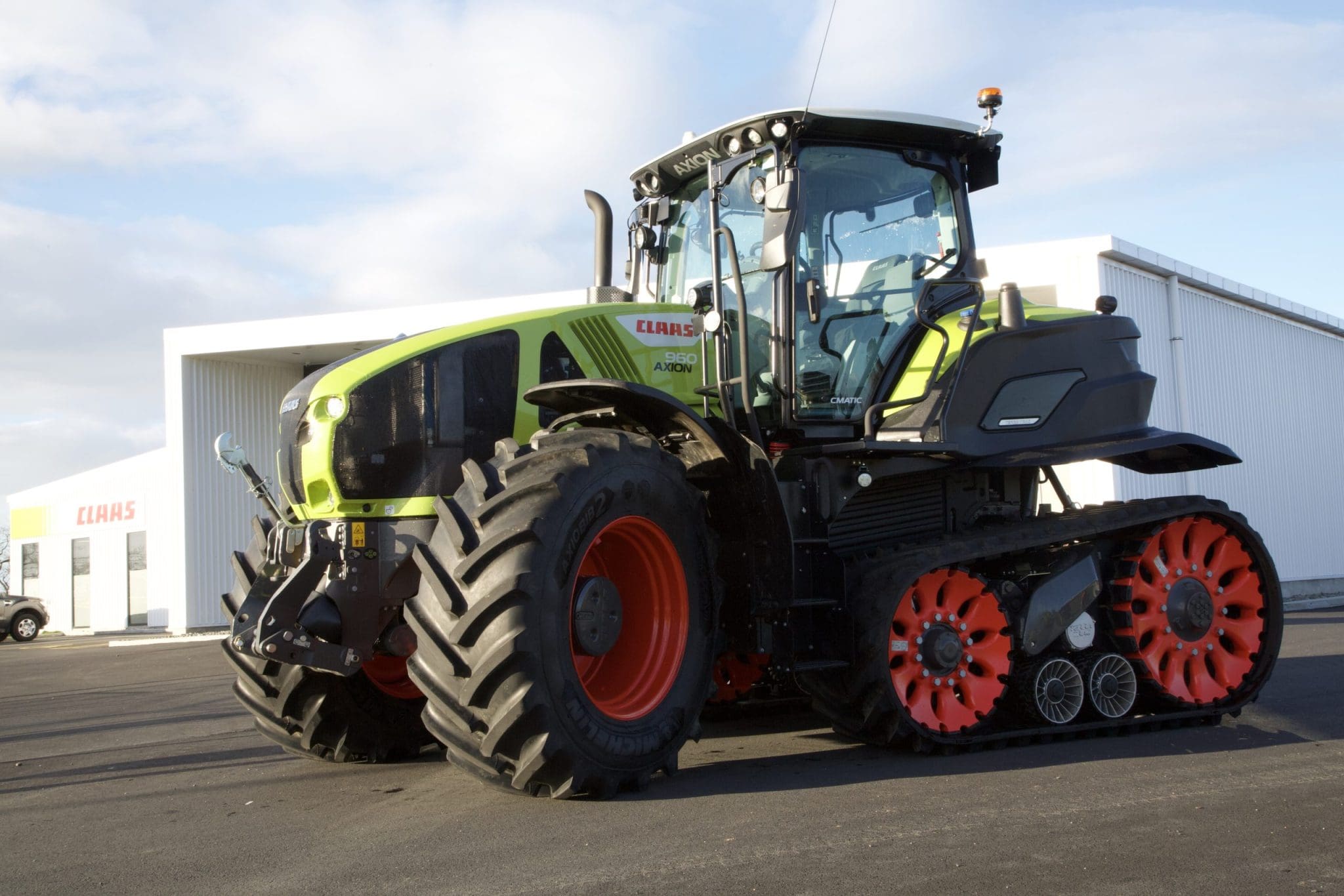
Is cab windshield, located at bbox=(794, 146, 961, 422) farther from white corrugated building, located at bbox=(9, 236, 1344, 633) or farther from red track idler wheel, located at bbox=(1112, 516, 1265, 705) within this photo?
white corrugated building, located at bbox=(9, 236, 1344, 633)

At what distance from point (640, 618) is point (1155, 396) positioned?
14720 millimetres

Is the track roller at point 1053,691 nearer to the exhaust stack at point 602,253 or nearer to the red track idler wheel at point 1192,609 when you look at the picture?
the red track idler wheel at point 1192,609

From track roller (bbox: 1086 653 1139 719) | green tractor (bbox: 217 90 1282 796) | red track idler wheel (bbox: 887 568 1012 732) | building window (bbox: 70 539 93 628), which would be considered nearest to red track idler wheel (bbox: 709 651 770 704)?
green tractor (bbox: 217 90 1282 796)

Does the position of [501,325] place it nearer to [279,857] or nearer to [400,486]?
[400,486]

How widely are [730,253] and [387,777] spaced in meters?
3.27

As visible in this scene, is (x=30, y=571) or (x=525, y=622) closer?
(x=525, y=622)

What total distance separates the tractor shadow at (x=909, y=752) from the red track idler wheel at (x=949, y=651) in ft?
0.81

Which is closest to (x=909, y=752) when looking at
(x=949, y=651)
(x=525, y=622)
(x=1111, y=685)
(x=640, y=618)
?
(x=949, y=651)

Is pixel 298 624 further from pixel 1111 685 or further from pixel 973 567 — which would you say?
pixel 1111 685

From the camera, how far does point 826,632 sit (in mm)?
6348

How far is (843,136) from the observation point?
6.96 meters

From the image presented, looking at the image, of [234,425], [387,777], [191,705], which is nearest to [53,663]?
[234,425]

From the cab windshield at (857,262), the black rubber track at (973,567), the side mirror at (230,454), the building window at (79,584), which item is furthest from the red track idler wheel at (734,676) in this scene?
the building window at (79,584)

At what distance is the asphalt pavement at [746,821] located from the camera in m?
4.03
